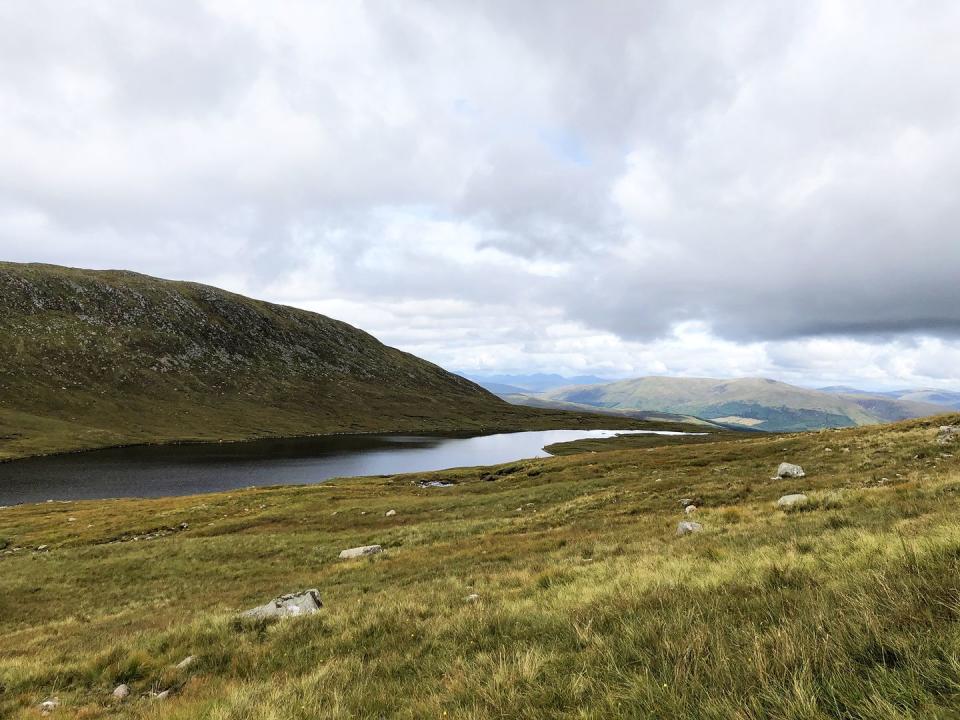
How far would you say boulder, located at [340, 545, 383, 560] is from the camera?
24547 millimetres

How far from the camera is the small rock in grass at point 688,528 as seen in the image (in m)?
16.6

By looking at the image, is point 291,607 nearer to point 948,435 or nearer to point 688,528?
point 688,528

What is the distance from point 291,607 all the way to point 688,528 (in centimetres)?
1345

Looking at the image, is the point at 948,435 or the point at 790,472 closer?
the point at 790,472

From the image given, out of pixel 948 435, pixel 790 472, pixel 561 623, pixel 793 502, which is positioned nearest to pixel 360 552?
pixel 561 623

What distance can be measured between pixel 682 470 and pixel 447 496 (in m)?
22.6

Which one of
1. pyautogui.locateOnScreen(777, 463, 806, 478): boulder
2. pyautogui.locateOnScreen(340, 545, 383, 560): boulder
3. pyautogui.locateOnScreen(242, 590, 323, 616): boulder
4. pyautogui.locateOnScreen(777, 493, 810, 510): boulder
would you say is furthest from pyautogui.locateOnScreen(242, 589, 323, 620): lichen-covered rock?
pyautogui.locateOnScreen(777, 463, 806, 478): boulder

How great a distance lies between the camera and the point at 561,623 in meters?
7.77

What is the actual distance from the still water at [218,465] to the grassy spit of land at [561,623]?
196 feet

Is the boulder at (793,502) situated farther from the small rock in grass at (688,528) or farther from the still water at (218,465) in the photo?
the still water at (218,465)

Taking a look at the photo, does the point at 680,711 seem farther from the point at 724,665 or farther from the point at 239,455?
the point at 239,455

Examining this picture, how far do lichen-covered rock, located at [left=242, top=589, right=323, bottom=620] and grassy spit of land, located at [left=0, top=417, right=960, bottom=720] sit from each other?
2.35 ft

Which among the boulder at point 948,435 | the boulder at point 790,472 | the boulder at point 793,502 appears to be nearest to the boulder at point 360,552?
the boulder at point 793,502

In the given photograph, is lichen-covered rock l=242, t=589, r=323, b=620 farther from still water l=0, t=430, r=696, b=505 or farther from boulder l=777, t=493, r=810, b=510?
still water l=0, t=430, r=696, b=505
